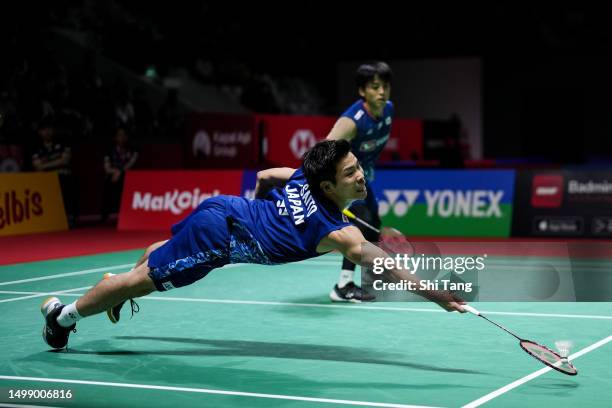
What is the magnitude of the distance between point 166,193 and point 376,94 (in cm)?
823

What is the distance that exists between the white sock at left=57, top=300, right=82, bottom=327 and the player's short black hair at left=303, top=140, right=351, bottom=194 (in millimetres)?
1701

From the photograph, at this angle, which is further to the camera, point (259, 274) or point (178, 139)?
point (178, 139)

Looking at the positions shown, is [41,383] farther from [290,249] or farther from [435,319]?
[435,319]

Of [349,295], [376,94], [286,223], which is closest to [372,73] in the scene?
[376,94]

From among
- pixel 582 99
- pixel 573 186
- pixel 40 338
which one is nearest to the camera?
pixel 40 338

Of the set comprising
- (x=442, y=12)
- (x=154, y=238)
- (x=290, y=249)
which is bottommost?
(x=154, y=238)

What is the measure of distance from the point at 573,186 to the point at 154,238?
6167 millimetres

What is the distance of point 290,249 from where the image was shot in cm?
586

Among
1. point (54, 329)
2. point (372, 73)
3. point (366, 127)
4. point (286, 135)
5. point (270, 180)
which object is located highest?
point (372, 73)

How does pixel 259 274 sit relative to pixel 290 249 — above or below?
below

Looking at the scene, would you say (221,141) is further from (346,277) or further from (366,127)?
(366,127)

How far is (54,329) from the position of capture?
6.37 metres

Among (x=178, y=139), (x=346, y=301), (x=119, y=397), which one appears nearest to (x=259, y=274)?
(x=346, y=301)

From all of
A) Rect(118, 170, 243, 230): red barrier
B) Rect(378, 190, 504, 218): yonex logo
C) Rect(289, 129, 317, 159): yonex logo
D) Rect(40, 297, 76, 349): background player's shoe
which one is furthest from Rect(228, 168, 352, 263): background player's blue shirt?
Rect(289, 129, 317, 159): yonex logo
